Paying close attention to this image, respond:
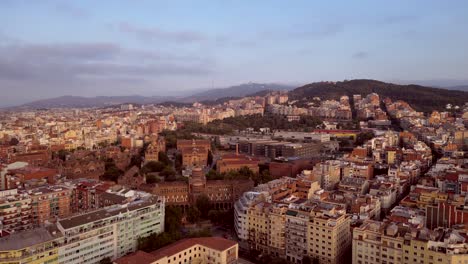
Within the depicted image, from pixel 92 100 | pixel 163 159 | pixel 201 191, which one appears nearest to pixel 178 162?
pixel 163 159

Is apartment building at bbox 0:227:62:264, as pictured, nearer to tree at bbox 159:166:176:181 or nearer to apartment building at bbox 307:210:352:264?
apartment building at bbox 307:210:352:264

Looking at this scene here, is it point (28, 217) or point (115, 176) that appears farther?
point (115, 176)

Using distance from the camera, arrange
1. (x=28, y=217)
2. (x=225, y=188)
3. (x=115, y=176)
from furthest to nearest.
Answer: (x=115, y=176) → (x=225, y=188) → (x=28, y=217)

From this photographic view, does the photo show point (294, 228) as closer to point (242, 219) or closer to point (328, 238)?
point (328, 238)

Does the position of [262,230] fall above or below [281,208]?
below

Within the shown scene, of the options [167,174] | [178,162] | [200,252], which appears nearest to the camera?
[200,252]

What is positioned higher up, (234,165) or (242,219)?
(234,165)

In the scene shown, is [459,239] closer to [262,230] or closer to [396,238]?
[396,238]

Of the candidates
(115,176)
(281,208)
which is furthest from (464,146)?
(115,176)
